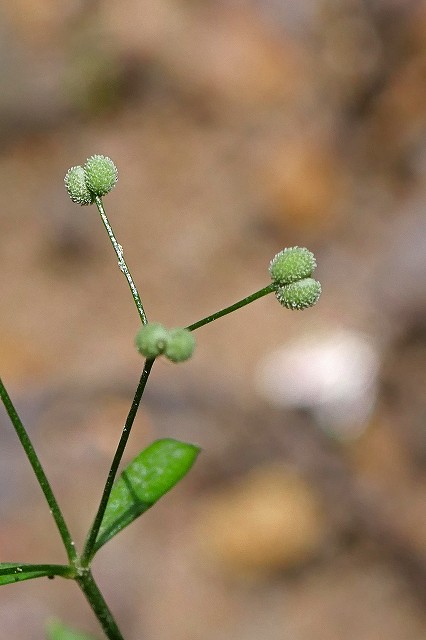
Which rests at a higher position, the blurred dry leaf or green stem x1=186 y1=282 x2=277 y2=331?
the blurred dry leaf

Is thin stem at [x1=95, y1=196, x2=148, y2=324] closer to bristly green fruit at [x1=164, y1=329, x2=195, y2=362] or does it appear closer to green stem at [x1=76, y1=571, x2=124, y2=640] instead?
bristly green fruit at [x1=164, y1=329, x2=195, y2=362]

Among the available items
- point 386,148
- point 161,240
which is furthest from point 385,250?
point 161,240

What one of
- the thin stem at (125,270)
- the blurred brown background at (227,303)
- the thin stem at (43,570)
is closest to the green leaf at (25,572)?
the thin stem at (43,570)

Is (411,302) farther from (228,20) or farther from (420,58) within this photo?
(228,20)

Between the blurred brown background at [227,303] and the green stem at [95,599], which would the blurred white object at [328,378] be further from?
the green stem at [95,599]

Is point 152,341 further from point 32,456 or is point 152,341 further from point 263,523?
point 263,523

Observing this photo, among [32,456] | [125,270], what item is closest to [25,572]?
[32,456]

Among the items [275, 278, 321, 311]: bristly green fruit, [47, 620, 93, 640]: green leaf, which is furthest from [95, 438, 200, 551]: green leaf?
[47, 620, 93, 640]: green leaf
